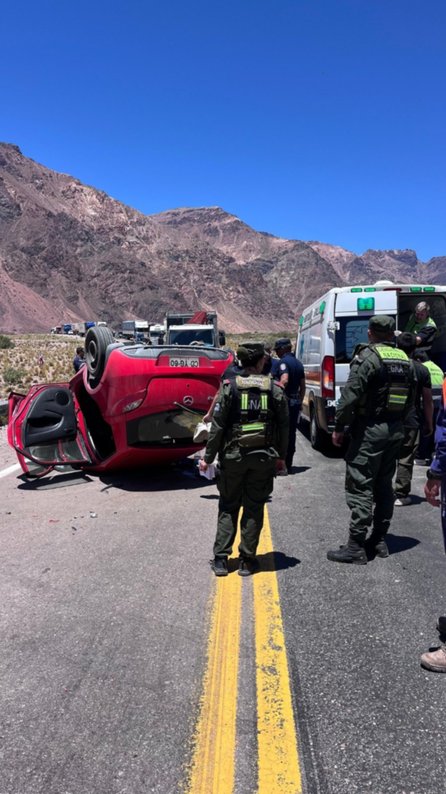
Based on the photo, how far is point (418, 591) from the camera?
13.1 ft

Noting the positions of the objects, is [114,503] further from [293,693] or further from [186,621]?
[293,693]

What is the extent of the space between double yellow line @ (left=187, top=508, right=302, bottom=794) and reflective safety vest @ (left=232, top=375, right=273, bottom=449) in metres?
1.08

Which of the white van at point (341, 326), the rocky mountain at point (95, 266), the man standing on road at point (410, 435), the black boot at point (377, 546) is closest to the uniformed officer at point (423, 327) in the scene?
the white van at point (341, 326)

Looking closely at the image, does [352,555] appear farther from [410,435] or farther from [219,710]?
[410,435]

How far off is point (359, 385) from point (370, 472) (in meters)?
0.68

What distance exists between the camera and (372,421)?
4.62 metres

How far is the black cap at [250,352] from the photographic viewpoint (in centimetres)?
439

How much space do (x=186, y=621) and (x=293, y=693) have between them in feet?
3.05

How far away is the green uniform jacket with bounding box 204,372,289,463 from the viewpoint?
433 centimetres

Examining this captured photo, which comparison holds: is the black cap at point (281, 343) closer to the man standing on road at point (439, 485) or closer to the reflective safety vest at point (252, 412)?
the reflective safety vest at point (252, 412)

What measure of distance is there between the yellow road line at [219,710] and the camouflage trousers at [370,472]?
1284 mm

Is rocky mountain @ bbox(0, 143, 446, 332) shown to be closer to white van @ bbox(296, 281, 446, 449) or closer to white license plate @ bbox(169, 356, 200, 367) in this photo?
white van @ bbox(296, 281, 446, 449)

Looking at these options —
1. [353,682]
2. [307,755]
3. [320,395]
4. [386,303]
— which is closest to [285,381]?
[320,395]

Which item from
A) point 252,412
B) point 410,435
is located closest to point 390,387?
point 252,412
